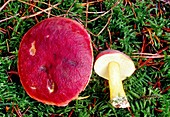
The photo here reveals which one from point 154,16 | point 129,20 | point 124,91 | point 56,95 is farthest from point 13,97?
point 154,16

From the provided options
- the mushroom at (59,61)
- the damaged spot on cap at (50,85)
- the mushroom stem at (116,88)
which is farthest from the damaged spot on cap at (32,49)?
the mushroom stem at (116,88)

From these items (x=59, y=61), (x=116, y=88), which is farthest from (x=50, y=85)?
(x=116, y=88)

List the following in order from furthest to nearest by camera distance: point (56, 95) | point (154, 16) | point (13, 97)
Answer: point (154, 16), point (13, 97), point (56, 95)

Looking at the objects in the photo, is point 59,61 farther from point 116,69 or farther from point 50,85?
point 116,69

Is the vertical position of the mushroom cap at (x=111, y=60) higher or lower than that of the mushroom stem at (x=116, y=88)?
higher

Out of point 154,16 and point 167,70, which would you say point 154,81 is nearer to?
point 167,70

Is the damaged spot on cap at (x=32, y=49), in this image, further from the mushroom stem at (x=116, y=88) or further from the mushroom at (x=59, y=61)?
the mushroom stem at (x=116, y=88)
